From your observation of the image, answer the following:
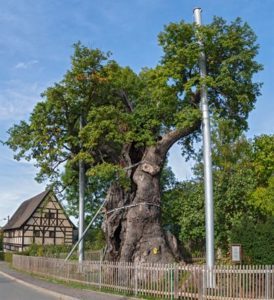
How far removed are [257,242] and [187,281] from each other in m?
7.24

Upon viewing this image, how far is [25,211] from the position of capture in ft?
232

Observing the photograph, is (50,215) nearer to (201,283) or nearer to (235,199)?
(235,199)

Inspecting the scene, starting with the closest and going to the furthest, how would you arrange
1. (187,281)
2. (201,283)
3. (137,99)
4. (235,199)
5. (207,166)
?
(201,283), (187,281), (207,166), (137,99), (235,199)

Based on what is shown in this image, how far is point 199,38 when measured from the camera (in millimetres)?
22453

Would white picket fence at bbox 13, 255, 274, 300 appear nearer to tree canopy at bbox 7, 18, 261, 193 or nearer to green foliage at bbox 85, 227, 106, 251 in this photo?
tree canopy at bbox 7, 18, 261, 193

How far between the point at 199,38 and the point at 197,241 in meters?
23.8


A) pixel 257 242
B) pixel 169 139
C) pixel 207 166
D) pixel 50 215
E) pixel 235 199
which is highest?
pixel 169 139

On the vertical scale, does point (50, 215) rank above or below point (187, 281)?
above

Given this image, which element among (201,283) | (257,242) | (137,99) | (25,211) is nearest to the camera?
(201,283)

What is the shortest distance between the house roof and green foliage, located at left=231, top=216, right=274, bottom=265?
4202 centimetres

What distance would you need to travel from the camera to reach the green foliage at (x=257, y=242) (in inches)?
916

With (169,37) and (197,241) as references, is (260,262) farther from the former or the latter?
(197,241)

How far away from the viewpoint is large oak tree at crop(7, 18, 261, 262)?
2316cm

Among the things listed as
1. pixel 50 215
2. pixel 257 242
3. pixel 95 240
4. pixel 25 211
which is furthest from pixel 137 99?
pixel 25 211
